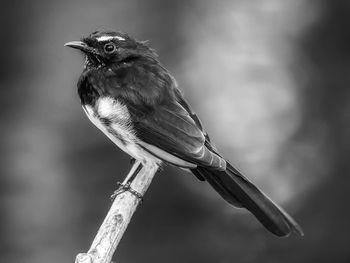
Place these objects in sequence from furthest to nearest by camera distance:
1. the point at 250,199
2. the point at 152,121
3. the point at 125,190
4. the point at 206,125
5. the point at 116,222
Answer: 1. the point at 206,125
2. the point at 125,190
3. the point at 152,121
4. the point at 250,199
5. the point at 116,222

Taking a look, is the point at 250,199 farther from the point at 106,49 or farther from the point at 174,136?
the point at 106,49

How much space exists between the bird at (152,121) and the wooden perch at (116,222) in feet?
0.63

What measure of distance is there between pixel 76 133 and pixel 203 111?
1078mm

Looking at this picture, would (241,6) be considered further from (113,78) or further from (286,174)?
(113,78)

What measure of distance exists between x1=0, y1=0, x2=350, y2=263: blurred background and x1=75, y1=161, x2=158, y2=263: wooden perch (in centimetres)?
101

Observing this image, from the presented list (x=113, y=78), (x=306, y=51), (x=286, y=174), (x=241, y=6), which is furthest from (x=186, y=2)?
(x=113, y=78)

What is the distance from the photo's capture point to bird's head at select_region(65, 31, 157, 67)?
6.93 metres

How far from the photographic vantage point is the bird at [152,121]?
6484 millimetres

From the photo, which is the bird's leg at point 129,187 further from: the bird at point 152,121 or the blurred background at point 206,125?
the blurred background at point 206,125

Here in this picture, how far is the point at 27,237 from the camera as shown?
8102mm

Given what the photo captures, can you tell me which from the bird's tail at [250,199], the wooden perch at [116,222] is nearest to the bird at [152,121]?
the bird's tail at [250,199]

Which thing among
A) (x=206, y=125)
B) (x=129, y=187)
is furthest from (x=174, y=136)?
(x=206, y=125)

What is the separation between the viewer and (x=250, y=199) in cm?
650

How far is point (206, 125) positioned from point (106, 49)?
5.68 ft
